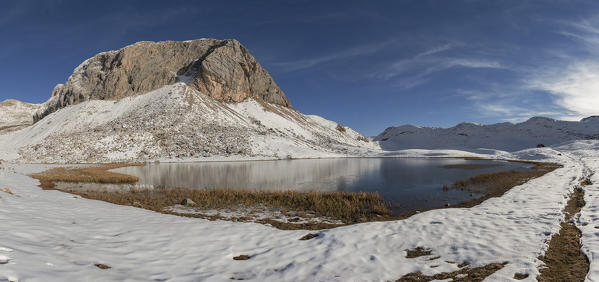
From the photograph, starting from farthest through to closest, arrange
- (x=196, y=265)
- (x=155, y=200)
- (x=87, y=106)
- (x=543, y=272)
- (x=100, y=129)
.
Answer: (x=87, y=106) → (x=100, y=129) → (x=155, y=200) → (x=196, y=265) → (x=543, y=272)

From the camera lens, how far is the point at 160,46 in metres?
127

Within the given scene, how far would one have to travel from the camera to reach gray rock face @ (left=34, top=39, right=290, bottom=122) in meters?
108

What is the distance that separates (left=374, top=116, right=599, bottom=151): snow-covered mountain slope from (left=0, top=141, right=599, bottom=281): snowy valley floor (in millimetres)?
145422

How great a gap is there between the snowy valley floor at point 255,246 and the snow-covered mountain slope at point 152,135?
59.4m

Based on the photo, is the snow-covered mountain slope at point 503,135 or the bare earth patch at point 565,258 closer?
the bare earth patch at point 565,258

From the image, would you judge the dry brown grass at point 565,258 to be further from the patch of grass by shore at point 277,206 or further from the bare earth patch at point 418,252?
the patch of grass by shore at point 277,206

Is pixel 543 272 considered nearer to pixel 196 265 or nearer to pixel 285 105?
pixel 196 265

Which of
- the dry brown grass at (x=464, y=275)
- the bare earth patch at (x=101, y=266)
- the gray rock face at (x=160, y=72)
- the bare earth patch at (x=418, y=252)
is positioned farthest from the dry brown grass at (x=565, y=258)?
the gray rock face at (x=160, y=72)

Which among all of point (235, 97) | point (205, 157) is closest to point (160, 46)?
point (235, 97)

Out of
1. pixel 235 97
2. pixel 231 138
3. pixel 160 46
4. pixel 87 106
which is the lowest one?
pixel 231 138

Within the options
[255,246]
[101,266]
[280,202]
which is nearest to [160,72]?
[280,202]

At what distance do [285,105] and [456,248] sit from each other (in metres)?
153

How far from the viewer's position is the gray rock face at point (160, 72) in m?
108

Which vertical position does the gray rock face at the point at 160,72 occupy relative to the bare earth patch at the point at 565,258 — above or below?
above
